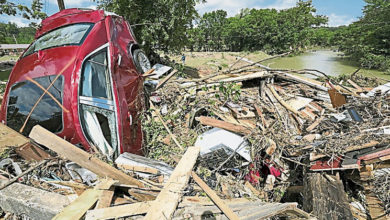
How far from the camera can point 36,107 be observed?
2625mm

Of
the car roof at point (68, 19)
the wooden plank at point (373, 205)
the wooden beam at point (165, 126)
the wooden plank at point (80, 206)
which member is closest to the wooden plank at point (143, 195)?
the wooden plank at point (80, 206)

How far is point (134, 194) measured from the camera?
6.66ft

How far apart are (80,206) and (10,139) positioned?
1492mm

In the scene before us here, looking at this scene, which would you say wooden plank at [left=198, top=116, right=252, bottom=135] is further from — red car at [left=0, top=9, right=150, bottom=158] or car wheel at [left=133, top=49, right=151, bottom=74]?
car wheel at [left=133, top=49, right=151, bottom=74]

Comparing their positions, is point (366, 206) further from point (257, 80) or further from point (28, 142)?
point (28, 142)

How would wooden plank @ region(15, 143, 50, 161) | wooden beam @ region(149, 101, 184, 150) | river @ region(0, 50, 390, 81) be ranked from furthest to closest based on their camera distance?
river @ region(0, 50, 390, 81) < wooden beam @ region(149, 101, 184, 150) < wooden plank @ region(15, 143, 50, 161)

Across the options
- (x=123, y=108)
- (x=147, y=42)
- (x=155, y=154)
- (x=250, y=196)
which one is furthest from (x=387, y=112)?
(x=147, y=42)

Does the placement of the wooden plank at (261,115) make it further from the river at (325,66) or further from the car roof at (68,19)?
the river at (325,66)

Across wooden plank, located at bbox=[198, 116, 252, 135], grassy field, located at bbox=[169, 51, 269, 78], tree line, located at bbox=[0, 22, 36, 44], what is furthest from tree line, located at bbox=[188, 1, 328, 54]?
wooden plank, located at bbox=[198, 116, 252, 135]

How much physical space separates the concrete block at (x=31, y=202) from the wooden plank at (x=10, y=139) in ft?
1.84

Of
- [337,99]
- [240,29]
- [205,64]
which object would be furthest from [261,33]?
[337,99]

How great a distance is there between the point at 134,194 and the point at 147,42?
9594 millimetres

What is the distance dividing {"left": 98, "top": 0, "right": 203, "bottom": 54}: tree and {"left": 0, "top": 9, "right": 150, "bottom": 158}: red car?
22.1ft

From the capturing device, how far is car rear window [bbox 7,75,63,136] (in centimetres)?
255
